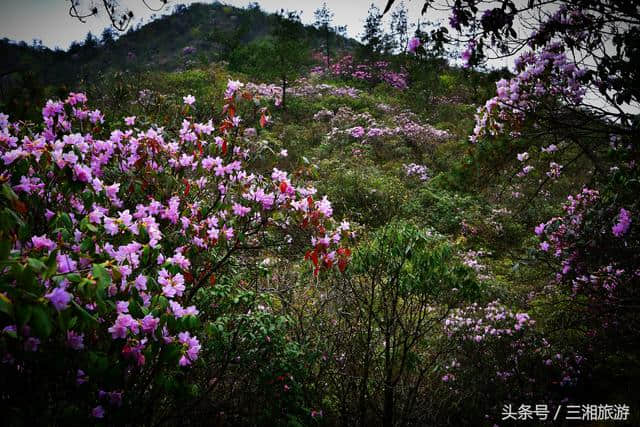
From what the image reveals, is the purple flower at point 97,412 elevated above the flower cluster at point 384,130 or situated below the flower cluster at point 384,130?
below

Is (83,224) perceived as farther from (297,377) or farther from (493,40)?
(493,40)

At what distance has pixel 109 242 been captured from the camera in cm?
213

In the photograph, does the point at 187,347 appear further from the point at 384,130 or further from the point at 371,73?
the point at 371,73

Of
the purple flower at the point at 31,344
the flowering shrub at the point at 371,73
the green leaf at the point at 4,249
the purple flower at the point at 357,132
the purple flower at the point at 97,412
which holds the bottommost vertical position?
the purple flower at the point at 97,412

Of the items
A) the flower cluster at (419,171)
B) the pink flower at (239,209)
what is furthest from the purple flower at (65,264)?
the flower cluster at (419,171)

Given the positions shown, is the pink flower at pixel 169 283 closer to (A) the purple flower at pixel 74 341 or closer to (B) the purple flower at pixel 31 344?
(A) the purple flower at pixel 74 341

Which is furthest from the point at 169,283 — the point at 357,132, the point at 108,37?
the point at 108,37

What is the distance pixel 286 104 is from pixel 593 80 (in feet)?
53.8

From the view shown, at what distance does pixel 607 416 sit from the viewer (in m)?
3.24

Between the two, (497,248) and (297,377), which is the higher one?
(497,248)

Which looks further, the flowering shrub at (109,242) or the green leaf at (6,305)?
the flowering shrub at (109,242)

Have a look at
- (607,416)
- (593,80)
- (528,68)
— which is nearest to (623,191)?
(593,80)

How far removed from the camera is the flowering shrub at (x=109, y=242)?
1067mm

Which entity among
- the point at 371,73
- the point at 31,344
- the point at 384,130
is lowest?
the point at 31,344
